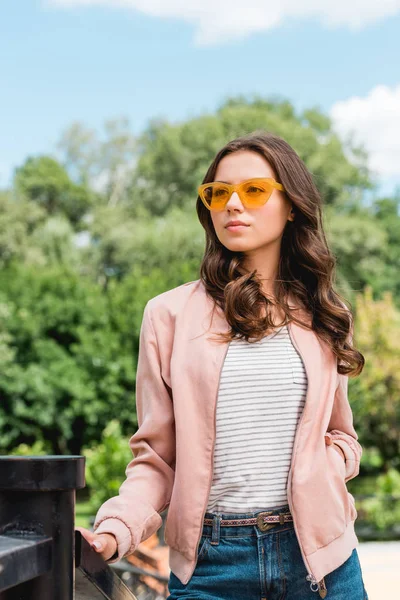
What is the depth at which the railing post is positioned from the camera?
1.18 m

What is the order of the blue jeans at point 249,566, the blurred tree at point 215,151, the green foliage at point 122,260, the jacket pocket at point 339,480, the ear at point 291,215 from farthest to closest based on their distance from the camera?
the blurred tree at point 215,151 < the green foliage at point 122,260 < the ear at point 291,215 < the jacket pocket at point 339,480 < the blue jeans at point 249,566

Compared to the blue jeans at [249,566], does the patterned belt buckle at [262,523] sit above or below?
above

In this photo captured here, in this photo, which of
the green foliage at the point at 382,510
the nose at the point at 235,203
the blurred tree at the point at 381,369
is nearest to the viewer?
the nose at the point at 235,203

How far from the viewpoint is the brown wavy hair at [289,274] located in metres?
2.06

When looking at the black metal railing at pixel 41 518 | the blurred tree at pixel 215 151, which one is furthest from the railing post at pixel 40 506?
the blurred tree at pixel 215 151

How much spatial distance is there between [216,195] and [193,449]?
0.63 meters

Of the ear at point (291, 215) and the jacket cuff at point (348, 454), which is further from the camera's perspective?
the ear at point (291, 215)

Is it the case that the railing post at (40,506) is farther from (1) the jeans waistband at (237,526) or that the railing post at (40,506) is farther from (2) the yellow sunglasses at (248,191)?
(2) the yellow sunglasses at (248,191)

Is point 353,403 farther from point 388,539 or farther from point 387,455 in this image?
point 387,455

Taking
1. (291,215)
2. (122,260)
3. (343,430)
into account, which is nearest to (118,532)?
(343,430)

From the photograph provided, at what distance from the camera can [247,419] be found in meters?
1.92

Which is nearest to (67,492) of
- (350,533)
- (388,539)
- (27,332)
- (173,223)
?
(350,533)

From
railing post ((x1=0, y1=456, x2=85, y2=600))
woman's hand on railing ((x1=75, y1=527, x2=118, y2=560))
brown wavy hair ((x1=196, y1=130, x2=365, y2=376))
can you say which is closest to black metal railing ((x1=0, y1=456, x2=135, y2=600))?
railing post ((x1=0, y1=456, x2=85, y2=600))

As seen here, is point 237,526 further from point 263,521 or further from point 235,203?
point 235,203
